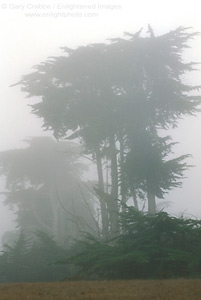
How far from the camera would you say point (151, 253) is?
9.40 meters

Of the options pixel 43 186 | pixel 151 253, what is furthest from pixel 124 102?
pixel 43 186

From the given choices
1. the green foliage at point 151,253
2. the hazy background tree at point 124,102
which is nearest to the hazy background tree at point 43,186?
the hazy background tree at point 124,102

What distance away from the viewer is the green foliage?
9156 mm

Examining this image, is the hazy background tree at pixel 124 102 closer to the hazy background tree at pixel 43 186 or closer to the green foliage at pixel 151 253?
the green foliage at pixel 151 253

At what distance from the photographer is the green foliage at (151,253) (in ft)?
30.0

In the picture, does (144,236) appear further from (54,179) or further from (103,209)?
(54,179)

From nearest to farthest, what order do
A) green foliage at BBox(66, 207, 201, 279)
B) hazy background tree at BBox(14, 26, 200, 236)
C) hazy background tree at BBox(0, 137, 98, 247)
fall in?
green foliage at BBox(66, 207, 201, 279), hazy background tree at BBox(14, 26, 200, 236), hazy background tree at BBox(0, 137, 98, 247)

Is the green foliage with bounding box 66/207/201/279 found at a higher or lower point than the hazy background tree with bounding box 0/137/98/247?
lower

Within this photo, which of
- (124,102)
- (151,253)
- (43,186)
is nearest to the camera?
(151,253)

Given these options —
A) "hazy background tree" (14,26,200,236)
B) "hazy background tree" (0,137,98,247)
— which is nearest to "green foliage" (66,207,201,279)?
"hazy background tree" (14,26,200,236)

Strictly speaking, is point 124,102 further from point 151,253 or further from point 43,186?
point 43,186

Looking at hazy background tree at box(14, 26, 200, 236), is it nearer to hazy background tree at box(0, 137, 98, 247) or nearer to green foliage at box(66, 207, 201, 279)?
green foliage at box(66, 207, 201, 279)

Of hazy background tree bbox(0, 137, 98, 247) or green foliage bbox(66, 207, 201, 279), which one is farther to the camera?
hazy background tree bbox(0, 137, 98, 247)

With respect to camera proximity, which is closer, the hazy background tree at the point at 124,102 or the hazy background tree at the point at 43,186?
the hazy background tree at the point at 124,102
